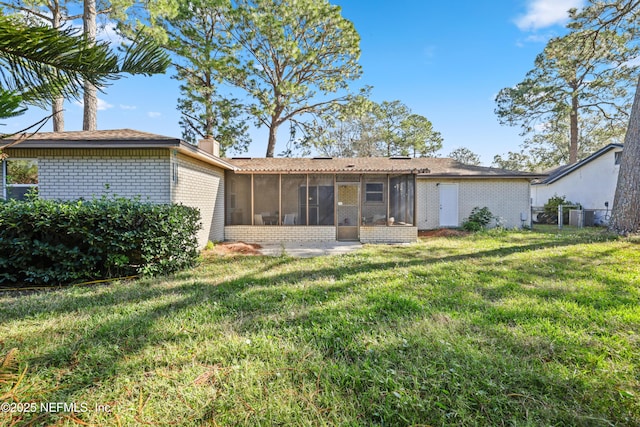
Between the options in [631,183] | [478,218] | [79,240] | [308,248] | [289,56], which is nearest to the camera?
[79,240]

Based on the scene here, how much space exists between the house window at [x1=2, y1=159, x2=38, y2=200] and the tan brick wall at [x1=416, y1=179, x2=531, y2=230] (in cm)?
1367

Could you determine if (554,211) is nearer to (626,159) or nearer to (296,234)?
(626,159)

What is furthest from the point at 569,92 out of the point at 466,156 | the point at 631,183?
the point at 466,156

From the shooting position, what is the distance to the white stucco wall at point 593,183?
50.9 ft

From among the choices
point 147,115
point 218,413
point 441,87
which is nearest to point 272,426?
point 218,413

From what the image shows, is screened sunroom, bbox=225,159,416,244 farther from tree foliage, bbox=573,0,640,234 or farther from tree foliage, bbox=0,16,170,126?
tree foliage, bbox=0,16,170,126

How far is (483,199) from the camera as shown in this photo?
45.6 feet

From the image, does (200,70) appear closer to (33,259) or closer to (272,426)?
(33,259)

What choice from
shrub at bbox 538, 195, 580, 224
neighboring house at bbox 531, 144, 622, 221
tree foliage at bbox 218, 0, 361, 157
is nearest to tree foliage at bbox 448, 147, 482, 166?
neighboring house at bbox 531, 144, 622, 221

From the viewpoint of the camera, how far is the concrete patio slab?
8.38 meters

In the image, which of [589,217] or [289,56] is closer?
[589,217]

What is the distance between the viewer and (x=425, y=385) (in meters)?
2.30

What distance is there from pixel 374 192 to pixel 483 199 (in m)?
6.32

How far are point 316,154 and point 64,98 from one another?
18707mm
